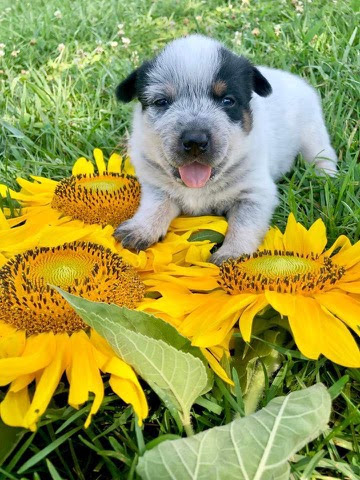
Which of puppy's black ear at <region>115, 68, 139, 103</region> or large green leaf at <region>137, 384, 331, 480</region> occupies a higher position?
puppy's black ear at <region>115, 68, 139, 103</region>

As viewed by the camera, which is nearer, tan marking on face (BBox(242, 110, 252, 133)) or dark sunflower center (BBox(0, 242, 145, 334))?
dark sunflower center (BBox(0, 242, 145, 334))

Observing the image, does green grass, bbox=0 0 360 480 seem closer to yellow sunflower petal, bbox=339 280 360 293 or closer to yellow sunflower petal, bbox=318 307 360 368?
yellow sunflower petal, bbox=318 307 360 368

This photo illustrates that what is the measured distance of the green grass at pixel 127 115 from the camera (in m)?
1.46

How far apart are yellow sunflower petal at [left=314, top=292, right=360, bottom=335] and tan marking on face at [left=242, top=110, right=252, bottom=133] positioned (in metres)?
1.07

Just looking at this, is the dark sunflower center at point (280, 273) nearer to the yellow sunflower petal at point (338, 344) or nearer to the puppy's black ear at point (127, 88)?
the yellow sunflower petal at point (338, 344)

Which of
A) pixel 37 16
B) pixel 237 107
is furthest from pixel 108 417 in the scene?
pixel 37 16

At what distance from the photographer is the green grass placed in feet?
4.79

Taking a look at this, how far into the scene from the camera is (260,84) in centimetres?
265

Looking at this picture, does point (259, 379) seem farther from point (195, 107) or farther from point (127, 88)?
point (127, 88)

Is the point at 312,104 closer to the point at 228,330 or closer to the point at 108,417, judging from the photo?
the point at 228,330

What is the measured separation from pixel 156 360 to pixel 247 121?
4.74 feet

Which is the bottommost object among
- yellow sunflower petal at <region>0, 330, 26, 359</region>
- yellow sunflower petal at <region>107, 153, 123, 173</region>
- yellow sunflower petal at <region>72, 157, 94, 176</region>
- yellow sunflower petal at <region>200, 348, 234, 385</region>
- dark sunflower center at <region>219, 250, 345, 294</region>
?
yellow sunflower petal at <region>107, 153, 123, 173</region>

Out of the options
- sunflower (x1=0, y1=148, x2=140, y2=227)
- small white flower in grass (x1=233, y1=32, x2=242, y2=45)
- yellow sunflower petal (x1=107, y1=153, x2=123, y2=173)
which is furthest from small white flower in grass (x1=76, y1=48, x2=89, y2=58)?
sunflower (x1=0, y1=148, x2=140, y2=227)

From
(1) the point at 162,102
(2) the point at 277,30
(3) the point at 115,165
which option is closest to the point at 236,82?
(1) the point at 162,102
